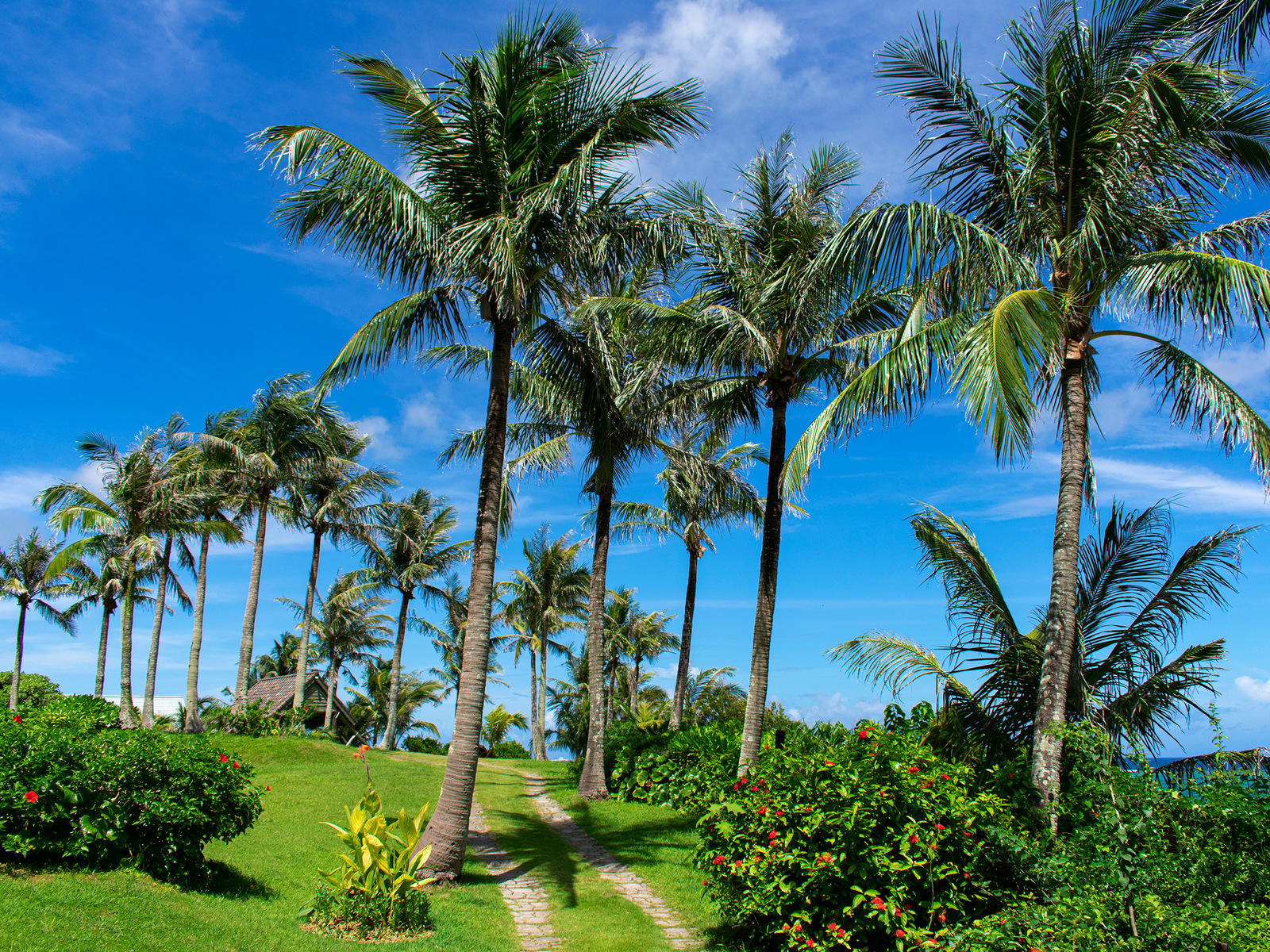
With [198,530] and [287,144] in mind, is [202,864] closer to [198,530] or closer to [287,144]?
[287,144]

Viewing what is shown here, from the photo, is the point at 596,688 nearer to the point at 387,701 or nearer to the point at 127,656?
the point at 127,656

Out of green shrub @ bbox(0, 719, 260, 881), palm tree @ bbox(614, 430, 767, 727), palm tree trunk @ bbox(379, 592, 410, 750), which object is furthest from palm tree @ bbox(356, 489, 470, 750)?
green shrub @ bbox(0, 719, 260, 881)

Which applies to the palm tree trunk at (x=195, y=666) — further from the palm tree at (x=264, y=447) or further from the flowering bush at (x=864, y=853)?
the flowering bush at (x=864, y=853)

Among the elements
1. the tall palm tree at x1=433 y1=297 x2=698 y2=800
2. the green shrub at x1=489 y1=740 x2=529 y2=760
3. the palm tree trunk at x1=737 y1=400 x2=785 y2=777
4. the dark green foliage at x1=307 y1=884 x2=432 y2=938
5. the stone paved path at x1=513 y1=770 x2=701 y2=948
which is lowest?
the green shrub at x1=489 y1=740 x2=529 y2=760

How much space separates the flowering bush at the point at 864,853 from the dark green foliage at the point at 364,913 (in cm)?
290

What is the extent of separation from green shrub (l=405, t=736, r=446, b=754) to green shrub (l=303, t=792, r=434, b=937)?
34.3 m

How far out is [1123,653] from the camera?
938 centimetres

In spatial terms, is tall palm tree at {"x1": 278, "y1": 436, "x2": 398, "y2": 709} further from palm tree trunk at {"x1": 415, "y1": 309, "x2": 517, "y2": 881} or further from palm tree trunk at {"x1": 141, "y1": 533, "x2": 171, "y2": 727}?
palm tree trunk at {"x1": 415, "y1": 309, "x2": 517, "y2": 881}

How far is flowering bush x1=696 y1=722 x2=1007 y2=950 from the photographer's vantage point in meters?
6.11

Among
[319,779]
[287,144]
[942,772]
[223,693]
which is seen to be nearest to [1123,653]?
[942,772]

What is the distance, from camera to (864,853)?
6156 millimetres

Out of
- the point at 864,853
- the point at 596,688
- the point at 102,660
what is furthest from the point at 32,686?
the point at 864,853

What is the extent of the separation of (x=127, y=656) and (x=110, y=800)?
22641 mm

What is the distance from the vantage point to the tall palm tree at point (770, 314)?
35.7 feet
